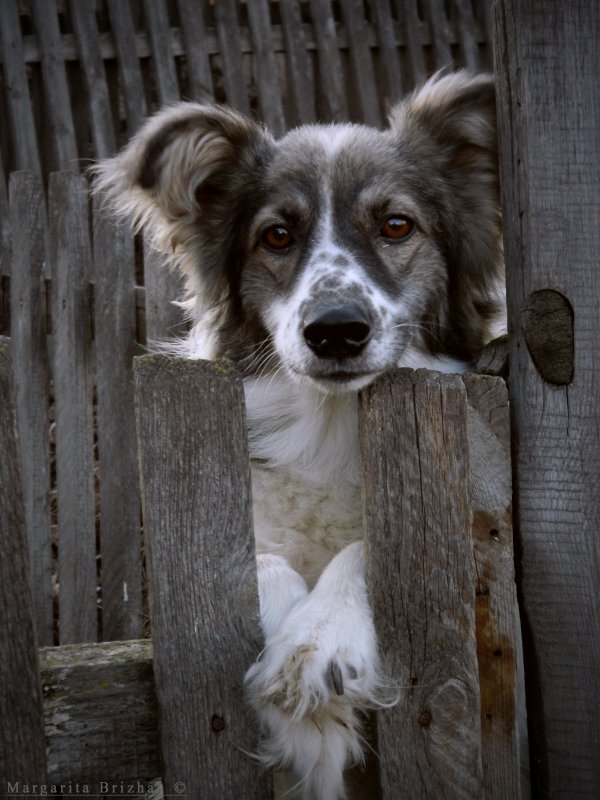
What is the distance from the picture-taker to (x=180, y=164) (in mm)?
3301

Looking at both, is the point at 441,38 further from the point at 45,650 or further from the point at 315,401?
the point at 45,650

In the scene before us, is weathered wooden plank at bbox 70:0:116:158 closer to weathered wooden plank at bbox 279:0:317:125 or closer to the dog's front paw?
weathered wooden plank at bbox 279:0:317:125

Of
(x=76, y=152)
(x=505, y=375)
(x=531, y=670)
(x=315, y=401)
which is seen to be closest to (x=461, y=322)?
(x=315, y=401)

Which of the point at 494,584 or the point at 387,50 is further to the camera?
the point at 387,50

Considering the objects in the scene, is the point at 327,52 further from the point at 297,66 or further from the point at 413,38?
the point at 413,38

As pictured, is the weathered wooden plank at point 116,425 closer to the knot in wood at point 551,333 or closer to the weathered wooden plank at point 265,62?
the knot in wood at point 551,333

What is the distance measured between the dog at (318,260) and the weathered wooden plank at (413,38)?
3150 millimetres

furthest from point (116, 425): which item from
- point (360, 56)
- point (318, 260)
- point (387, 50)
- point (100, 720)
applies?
point (387, 50)

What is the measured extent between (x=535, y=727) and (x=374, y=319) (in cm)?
128

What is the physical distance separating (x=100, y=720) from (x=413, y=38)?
5.81m

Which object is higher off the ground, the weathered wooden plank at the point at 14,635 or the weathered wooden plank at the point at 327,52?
the weathered wooden plank at the point at 327,52

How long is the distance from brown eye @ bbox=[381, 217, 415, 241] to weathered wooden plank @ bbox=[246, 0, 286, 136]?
10.6 feet

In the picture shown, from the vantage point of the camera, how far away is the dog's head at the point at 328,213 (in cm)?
320

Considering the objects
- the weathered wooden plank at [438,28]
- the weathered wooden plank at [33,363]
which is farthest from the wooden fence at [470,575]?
the weathered wooden plank at [438,28]
